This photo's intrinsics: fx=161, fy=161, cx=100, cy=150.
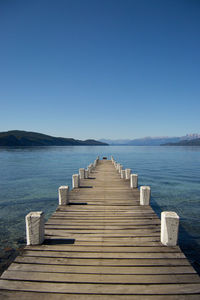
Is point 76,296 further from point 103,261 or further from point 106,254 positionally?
point 106,254

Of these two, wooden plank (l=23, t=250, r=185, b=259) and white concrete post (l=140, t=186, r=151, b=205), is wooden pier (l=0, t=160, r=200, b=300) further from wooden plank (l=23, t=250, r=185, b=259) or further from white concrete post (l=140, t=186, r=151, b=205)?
white concrete post (l=140, t=186, r=151, b=205)

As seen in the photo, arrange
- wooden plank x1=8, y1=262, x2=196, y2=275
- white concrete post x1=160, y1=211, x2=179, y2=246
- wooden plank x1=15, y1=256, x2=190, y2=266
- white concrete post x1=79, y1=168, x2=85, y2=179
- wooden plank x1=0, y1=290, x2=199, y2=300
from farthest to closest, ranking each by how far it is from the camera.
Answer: white concrete post x1=79, y1=168, x2=85, y2=179, white concrete post x1=160, y1=211, x2=179, y2=246, wooden plank x1=15, y1=256, x2=190, y2=266, wooden plank x1=8, y1=262, x2=196, y2=275, wooden plank x1=0, y1=290, x2=199, y2=300

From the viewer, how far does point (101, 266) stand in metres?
4.36

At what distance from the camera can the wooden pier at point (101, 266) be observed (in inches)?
142

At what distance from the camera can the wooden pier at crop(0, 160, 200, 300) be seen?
3615mm

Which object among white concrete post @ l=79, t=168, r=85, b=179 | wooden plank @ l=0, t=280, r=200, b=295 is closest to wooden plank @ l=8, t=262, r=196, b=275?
wooden plank @ l=0, t=280, r=200, b=295

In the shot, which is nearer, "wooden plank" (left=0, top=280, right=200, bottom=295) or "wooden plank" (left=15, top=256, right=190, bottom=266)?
"wooden plank" (left=0, top=280, right=200, bottom=295)

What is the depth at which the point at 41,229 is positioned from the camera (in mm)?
5398

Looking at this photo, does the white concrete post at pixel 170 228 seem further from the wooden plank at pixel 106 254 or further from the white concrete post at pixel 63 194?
the white concrete post at pixel 63 194

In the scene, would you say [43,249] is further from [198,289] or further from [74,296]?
[198,289]

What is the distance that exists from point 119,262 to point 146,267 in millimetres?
730

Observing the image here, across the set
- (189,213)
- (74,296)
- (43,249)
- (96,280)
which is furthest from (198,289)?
(189,213)

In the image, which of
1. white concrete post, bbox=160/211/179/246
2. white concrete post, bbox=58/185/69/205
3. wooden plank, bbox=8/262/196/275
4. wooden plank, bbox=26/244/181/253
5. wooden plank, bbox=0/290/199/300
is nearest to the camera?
wooden plank, bbox=0/290/199/300

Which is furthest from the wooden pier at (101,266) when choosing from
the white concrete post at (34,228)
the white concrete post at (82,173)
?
the white concrete post at (82,173)
